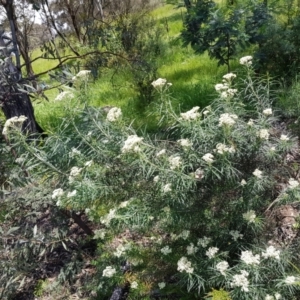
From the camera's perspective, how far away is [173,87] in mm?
5527

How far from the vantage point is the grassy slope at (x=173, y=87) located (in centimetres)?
487

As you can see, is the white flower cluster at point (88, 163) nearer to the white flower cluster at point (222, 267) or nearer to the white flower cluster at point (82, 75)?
the white flower cluster at point (82, 75)

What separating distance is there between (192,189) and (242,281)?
55cm

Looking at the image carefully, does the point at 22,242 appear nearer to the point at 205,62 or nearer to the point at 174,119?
the point at 174,119

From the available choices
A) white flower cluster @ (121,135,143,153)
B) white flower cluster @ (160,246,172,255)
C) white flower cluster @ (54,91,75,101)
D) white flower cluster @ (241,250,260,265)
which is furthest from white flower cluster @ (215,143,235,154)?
white flower cluster @ (54,91,75,101)

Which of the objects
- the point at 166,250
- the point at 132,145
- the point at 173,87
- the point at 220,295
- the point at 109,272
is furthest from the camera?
A: the point at 173,87

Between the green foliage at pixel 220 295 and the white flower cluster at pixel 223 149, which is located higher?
the white flower cluster at pixel 223 149

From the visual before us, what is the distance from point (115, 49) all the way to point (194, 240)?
4309 mm

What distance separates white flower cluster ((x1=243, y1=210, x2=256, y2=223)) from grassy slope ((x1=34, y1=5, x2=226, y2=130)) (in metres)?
2.46

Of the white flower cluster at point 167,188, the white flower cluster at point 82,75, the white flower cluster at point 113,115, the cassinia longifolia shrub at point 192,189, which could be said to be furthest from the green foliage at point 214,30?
the white flower cluster at point 167,188

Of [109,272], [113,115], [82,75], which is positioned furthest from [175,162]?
[109,272]

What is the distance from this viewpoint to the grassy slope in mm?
4871

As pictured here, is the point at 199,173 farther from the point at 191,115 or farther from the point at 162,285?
the point at 162,285

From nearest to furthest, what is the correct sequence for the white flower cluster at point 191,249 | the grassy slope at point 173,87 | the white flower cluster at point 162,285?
the white flower cluster at point 191,249
the white flower cluster at point 162,285
the grassy slope at point 173,87
